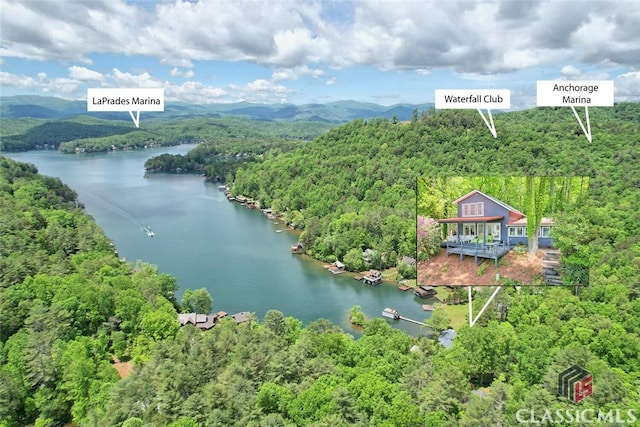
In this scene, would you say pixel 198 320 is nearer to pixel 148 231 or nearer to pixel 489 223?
pixel 489 223

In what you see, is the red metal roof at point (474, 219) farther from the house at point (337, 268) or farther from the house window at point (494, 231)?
the house at point (337, 268)

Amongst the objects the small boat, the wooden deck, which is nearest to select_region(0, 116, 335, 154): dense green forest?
the small boat

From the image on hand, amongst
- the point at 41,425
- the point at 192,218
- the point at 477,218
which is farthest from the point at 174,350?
the point at 192,218

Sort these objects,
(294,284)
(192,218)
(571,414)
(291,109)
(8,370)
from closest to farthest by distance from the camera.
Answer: (571,414)
(8,370)
(294,284)
(192,218)
(291,109)

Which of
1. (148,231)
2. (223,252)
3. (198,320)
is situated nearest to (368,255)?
(223,252)

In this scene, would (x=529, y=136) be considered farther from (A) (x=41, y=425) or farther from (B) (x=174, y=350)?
(A) (x=41, y=425)

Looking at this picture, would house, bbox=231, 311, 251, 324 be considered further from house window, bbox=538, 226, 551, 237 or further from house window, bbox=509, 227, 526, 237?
house window, bbox=538, 226, 551, 237
